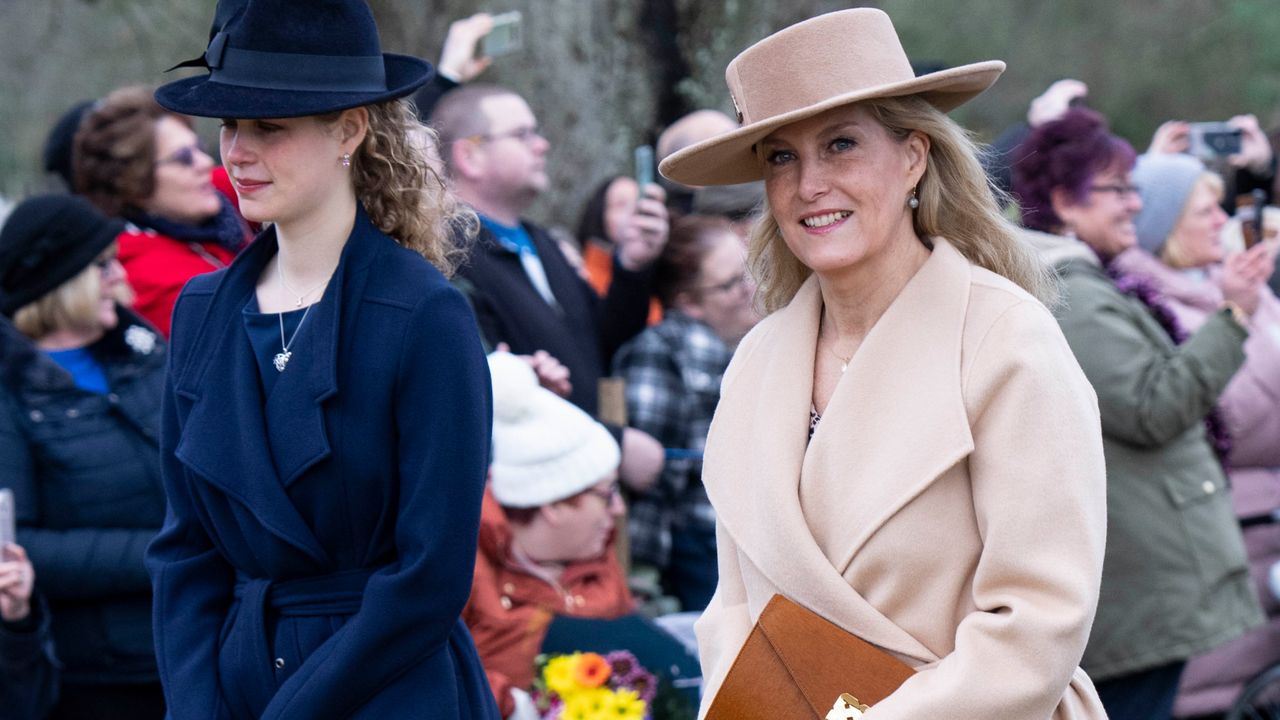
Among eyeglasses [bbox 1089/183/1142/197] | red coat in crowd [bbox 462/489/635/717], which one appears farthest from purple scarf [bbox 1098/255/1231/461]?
red coat in crowd [bbox 462/489/635/717]

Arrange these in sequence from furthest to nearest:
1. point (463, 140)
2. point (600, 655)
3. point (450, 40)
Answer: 1. point (450, 40)
2. point (463, 140)
3. point (600, 655)

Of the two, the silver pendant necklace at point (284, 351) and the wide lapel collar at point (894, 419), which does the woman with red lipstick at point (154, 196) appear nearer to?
the silver pendant necklace at point (284, 351)

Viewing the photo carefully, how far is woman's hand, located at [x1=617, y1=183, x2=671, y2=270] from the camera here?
5.60 m

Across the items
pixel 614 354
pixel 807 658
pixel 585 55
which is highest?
pixel 807 658

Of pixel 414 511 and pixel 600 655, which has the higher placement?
pixel 414 511

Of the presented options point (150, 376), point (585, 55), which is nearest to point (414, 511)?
point (150, 376)

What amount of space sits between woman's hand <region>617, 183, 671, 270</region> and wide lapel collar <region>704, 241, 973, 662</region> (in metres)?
2.94

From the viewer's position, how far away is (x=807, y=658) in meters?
2.41

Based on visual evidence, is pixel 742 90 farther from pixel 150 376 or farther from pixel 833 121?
pixel 150 376

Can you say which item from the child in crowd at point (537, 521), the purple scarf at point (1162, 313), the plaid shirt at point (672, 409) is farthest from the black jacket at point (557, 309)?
the purple scarf at point (1162, 313)

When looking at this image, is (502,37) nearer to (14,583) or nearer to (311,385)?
(14,583)

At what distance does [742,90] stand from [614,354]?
329cm

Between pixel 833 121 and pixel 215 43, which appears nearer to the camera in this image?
pixel 833 121

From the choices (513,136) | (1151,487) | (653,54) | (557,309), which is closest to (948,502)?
(1151,487)
